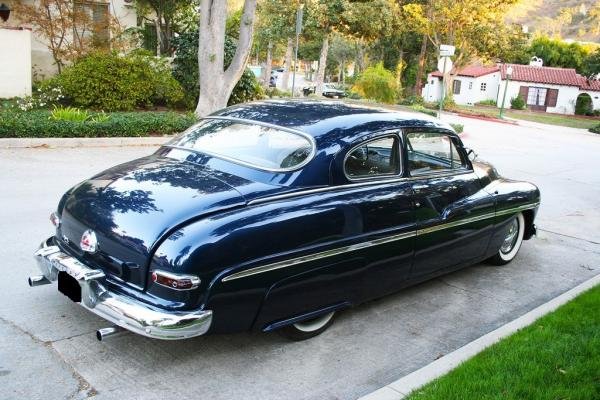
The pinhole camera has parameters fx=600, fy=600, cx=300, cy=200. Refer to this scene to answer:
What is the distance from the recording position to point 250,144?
4.59m

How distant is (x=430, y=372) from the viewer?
12.6ft

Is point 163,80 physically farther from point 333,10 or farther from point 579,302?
point 333,10

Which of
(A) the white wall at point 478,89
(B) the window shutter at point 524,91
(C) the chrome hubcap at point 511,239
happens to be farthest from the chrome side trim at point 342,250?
(B) the window shutter at point 524,91

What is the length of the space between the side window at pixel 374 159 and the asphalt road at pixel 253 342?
1178 millimetres

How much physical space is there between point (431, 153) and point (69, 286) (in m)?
3.16

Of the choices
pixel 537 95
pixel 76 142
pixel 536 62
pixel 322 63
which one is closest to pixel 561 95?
pixel 537 95

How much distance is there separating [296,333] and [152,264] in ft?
4.16

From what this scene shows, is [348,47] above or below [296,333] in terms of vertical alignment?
above

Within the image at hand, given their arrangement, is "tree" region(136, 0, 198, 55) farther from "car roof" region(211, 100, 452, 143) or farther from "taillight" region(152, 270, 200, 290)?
"taillight" region(152, 270, 200, 290)

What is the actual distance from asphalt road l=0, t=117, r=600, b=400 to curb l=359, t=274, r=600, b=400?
0.66 feet

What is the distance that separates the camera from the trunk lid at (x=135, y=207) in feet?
11.7

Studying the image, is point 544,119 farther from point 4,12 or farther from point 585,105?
point 4,12

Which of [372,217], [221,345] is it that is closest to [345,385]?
[221,345]

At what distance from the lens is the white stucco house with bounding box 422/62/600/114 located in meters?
51.7
